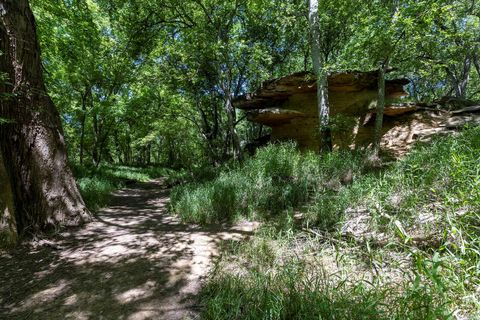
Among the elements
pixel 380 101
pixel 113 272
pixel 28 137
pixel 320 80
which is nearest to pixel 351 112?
pixel 380 101

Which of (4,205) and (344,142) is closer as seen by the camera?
(4,205)

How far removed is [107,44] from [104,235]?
959cm

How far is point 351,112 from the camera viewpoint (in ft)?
34.0

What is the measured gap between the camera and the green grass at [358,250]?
169 centimetres

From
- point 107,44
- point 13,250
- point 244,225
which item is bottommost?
point 244,225

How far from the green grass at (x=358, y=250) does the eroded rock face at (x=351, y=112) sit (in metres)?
5.27

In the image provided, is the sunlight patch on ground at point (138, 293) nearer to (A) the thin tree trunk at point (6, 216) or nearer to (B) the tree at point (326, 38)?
(A) the thin tree trunk at point (6, 216)

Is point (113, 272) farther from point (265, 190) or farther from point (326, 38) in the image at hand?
point (326, 38)

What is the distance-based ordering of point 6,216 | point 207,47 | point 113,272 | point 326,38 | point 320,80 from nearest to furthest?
point 113,272 < point 6,216 < point 320,80 < point 207,47 < point 326,38

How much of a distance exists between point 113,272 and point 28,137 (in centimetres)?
293

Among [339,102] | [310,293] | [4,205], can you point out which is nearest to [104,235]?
[4,205]

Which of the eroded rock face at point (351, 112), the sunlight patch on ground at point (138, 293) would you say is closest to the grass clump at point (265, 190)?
the sunlight patch on ground at point (138, 293)

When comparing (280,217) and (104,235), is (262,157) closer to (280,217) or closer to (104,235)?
(280,217)

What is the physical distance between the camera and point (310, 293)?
1.93 m
